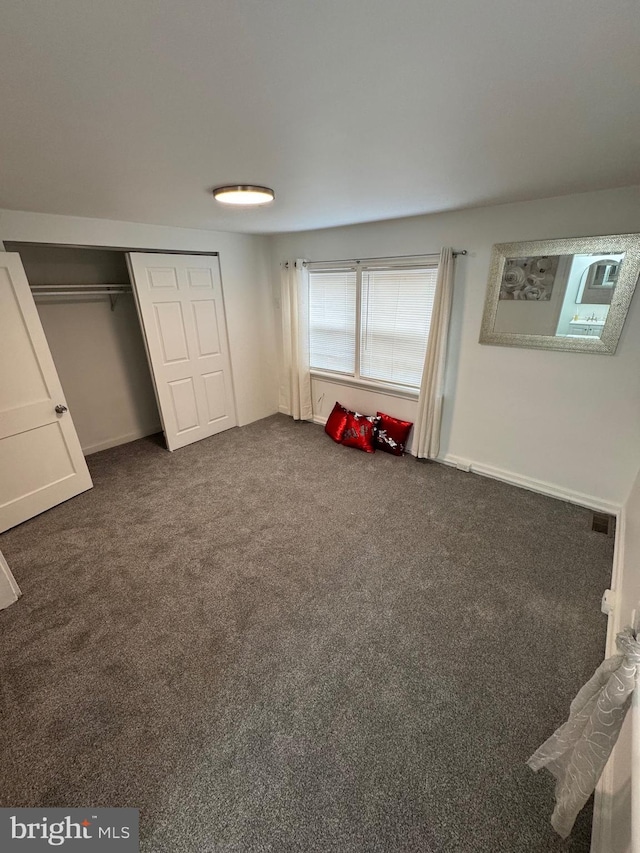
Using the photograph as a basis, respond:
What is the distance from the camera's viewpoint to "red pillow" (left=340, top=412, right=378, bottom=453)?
3.51 metres

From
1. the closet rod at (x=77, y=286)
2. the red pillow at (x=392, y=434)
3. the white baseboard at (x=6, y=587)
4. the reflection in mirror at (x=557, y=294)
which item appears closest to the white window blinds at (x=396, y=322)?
the red pillow at (x=392, y=434)

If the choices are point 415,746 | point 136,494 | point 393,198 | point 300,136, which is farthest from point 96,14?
point 136,494

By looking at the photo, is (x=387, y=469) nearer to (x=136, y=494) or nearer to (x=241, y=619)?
(x=241, y=619)

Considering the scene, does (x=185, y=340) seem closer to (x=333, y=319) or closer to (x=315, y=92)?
(x=333, y=319)

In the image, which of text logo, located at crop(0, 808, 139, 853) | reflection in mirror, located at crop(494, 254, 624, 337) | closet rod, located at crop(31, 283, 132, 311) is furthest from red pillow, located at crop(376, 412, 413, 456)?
closet rod, located at crop(31, 283, 132, 311)

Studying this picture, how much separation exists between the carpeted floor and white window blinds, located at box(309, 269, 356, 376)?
1721 mm

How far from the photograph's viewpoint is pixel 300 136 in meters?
1.18

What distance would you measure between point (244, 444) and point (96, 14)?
335cm

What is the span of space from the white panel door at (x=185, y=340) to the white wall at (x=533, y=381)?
1589 millimetres

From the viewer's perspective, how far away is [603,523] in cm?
242

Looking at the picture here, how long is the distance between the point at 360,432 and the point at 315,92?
9.39 ft

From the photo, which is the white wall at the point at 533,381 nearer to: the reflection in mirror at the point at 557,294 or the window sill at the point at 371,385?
the reflection in mirror at the point at 557,294

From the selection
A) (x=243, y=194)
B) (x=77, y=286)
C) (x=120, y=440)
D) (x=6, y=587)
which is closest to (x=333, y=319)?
(x=243, y=194)

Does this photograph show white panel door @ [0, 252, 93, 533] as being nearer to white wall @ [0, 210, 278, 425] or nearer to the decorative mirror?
white wall @ [0, 210, 278, 425]
